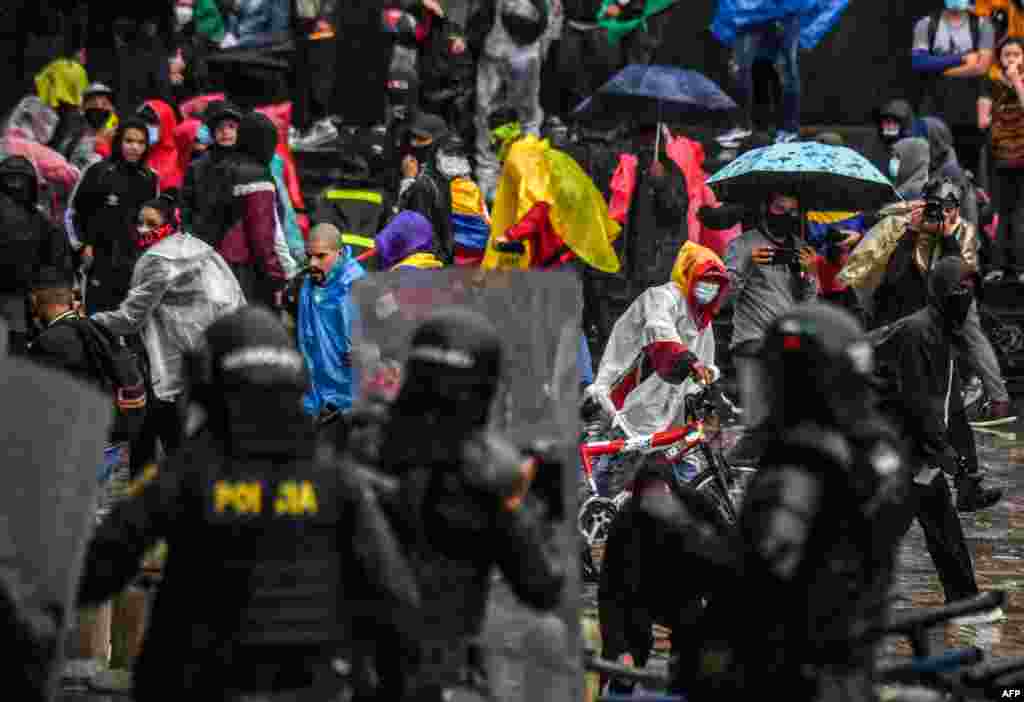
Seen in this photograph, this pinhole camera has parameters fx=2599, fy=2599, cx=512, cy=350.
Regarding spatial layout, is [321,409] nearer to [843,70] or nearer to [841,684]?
[841,684]

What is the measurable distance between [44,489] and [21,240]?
8702 mm

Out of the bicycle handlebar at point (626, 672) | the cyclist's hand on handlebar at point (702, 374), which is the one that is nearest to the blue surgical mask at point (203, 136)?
the cyclist's hand on handlebar at point (702, 374)

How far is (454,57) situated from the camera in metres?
20.2

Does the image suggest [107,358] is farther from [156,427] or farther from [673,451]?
[673,451]

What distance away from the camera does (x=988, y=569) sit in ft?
44.1

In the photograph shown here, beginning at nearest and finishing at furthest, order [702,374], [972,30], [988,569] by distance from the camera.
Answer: [702,374], [988,569], [972,30]

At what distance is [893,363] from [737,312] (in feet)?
6.96

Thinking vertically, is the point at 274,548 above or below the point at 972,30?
above

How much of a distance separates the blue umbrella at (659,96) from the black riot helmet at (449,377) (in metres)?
11.1

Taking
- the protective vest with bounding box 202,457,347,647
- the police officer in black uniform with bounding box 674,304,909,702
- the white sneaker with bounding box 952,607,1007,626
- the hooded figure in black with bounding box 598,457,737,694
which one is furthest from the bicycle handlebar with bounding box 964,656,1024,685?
the white sneaker with bounding box 952,607,1007,626

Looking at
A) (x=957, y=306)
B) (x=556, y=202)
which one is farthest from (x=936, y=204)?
(x=957, y=306)

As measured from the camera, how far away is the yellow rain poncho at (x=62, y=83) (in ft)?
67.3

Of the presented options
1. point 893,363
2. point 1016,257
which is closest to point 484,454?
point 893,363

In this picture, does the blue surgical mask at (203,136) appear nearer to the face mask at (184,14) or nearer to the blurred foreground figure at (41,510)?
the face mask at (184,14)
